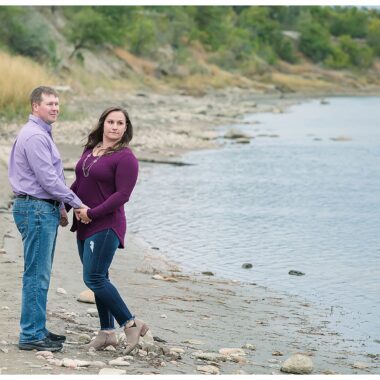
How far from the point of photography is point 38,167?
6.33 meters

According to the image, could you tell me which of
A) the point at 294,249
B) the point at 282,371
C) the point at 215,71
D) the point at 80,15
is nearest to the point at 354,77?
the point at 215,71

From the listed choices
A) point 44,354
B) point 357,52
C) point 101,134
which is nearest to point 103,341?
point 44,354

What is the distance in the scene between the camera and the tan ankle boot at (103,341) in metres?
6.67

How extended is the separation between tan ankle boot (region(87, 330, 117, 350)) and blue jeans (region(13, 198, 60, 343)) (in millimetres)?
360

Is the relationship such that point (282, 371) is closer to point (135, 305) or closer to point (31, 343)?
point (31, 343)

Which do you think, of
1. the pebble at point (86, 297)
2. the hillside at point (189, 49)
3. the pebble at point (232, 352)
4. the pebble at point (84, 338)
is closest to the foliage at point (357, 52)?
the hillside at point (189, 49)

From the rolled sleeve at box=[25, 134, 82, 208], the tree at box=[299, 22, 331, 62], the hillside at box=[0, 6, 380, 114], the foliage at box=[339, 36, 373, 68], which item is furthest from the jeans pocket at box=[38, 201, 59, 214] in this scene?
the foliage at box=[339, 36, 373, 68]

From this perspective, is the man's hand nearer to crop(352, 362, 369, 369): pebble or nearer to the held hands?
the held hands

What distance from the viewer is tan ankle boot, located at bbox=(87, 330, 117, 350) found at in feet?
21.9

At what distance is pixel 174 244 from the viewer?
1386 centimetres

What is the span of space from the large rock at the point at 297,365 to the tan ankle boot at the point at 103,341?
1235 millimetres

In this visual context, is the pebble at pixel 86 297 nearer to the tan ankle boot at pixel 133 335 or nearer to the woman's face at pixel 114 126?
the tan ankle boot at pixel 133 335

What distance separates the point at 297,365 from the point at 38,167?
2298 mm

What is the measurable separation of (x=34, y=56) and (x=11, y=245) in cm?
3590
